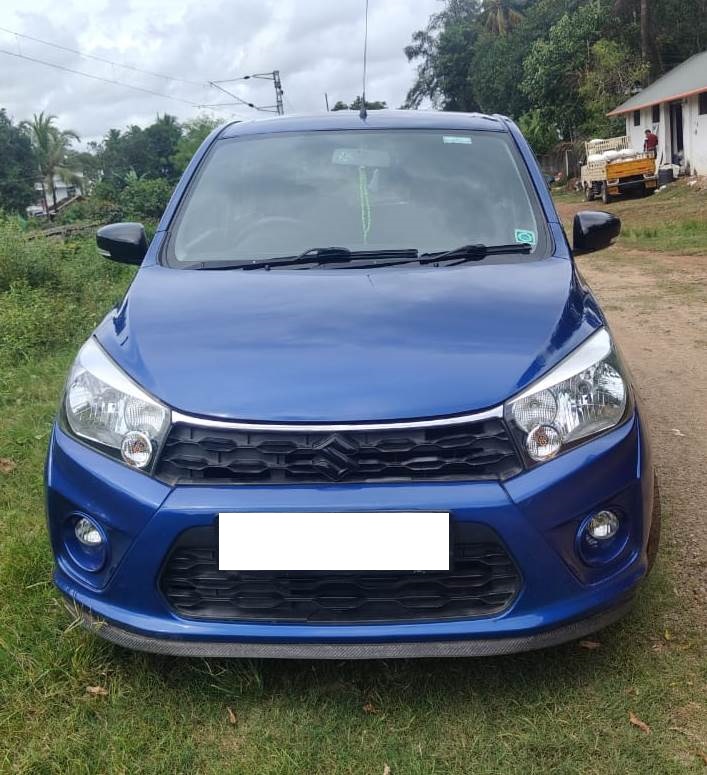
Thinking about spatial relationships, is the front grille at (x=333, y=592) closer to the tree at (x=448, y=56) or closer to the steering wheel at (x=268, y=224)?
the steering wheel at (x=268, y=224)

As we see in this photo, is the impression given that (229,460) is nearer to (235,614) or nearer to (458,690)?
(235,614)

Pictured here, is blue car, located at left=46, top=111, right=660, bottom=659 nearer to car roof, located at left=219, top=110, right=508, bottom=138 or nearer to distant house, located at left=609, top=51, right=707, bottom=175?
car roof, located at left=219, top=110, right=508, bottom=138

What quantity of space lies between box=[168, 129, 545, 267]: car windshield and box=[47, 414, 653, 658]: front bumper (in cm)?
111

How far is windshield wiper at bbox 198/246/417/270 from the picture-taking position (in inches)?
116

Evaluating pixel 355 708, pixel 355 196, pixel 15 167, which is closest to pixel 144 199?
pixel 15 167

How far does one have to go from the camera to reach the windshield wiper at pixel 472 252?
295 centimetres

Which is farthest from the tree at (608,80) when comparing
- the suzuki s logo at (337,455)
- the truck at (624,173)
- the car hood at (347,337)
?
the suzuki s logo at (337,455)

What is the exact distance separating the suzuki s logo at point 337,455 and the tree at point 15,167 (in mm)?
65663

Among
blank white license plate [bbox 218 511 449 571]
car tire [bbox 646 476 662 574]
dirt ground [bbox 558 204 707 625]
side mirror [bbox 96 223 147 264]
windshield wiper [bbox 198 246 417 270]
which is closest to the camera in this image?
blank white license plate [bbox 218 511 449 571]

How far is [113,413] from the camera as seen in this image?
2.19m

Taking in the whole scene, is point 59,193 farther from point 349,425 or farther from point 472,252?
point 349,425

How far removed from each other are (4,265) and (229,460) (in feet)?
27.0

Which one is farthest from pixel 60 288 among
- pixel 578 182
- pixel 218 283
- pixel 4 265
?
pixel 578 182

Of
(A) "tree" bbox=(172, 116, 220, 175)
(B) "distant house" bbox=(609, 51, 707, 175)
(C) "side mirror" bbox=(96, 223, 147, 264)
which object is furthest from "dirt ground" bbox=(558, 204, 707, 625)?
(A) "tree" bbox=(172, 116, 220, 175)
